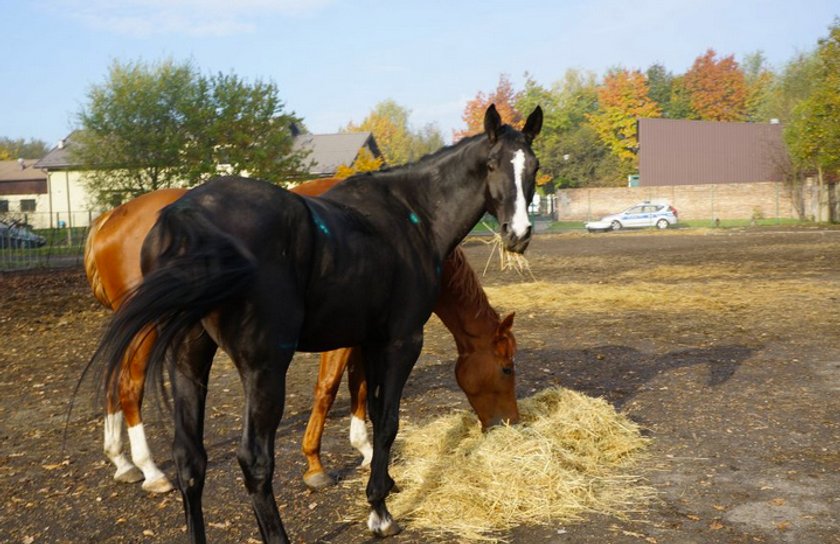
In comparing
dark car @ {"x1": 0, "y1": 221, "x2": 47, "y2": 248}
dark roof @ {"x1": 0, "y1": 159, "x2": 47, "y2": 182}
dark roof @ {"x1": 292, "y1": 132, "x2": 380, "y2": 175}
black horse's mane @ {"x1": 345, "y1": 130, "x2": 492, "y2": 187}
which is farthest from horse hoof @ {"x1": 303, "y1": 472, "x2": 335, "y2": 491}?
dark roof @ {"x1": 0, "y1": 159, "x2": 47, "y2": 182}

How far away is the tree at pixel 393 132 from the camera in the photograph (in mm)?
85938

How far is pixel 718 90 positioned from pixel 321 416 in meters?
80.7

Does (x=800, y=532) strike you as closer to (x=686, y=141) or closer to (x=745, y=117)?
(x=686, y=141)

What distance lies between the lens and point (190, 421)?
11.9ft

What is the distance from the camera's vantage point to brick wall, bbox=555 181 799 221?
4503 centimetres

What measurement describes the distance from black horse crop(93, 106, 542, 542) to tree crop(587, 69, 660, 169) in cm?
6317

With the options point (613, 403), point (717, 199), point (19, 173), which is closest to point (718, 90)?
point (717, 199)

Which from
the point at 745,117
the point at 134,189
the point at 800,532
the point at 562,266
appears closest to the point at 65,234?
the point at 134,189

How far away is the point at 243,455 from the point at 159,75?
97.4 feet

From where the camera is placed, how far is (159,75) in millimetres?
30141

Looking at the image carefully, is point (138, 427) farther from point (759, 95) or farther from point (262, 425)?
point (759, 95)

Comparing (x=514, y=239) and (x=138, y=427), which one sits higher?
(x=514, y=239)

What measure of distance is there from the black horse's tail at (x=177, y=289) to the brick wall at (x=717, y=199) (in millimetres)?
44930

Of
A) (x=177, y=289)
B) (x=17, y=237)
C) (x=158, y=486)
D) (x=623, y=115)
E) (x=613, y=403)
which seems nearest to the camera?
(x=177, y=289)
